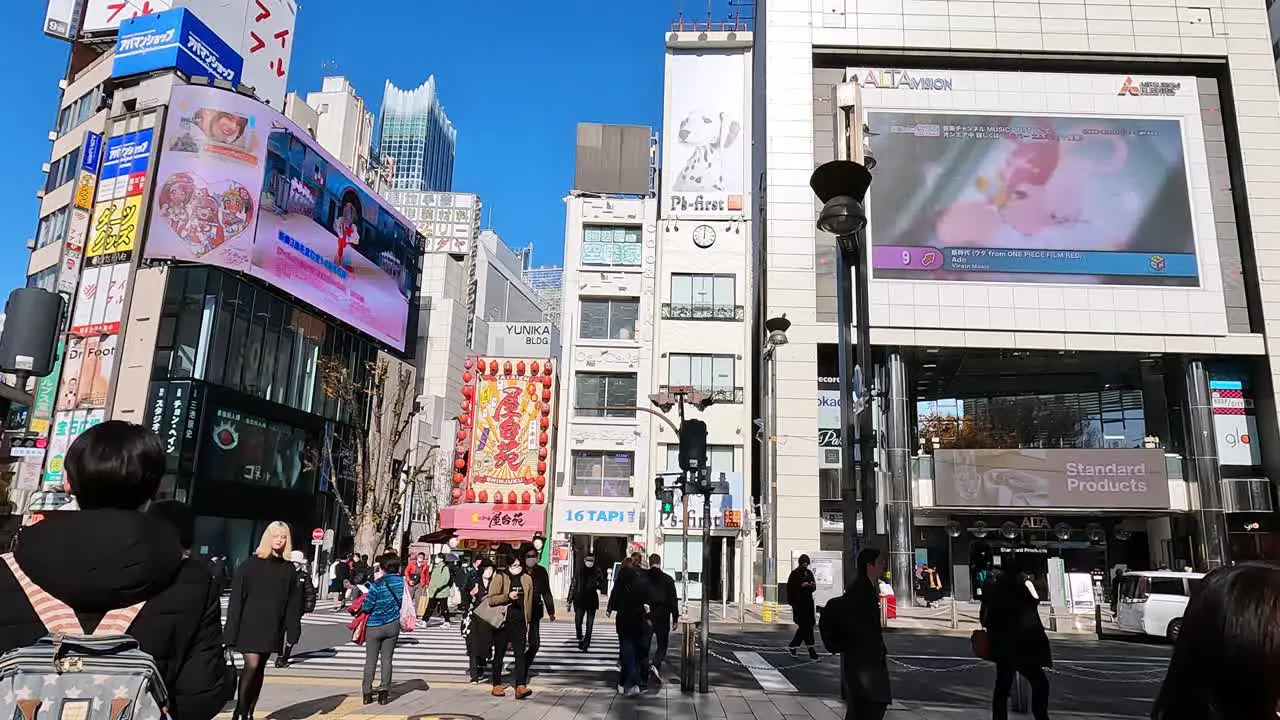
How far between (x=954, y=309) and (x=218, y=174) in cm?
3241

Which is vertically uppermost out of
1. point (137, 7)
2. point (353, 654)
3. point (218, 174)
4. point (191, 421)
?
point (137, 7)

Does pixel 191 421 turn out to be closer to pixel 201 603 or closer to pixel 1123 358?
pixel 201 603

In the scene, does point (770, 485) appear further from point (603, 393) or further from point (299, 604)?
point (299, 604)

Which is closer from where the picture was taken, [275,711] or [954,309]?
[275,711]

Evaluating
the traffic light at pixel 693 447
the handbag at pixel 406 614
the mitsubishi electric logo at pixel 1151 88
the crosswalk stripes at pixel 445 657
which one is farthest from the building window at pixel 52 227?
the mitsubishi electric logo at pixel 1151 88

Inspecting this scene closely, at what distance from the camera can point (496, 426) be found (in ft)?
128

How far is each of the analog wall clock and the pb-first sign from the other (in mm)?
25931

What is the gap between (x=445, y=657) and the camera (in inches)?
569

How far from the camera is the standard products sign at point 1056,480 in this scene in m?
32.4

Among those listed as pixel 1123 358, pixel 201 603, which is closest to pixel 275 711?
pixel 201 603

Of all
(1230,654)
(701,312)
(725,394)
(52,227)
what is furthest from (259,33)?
(1230,654)

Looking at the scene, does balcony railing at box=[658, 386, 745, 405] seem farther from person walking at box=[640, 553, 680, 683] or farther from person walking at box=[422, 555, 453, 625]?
person walking at box=[640, 553, 680, 683]

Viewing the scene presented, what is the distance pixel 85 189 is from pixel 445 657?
35.0 m

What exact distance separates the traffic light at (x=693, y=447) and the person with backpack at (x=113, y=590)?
921 cm
